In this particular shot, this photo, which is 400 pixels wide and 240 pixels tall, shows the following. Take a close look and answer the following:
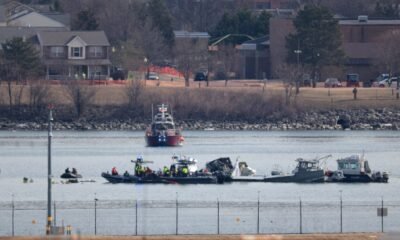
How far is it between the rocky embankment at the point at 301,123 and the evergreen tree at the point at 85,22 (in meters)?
27.9

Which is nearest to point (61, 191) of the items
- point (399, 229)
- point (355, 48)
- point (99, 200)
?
point (99, 200)

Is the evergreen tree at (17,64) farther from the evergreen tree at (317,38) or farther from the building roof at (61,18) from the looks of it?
the evergreen tree at (317,38)

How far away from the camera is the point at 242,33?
642 feet

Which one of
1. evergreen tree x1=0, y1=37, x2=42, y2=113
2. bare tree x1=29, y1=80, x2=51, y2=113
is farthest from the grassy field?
evergreen tree x1=0, y1=37, x2=42, y2=113

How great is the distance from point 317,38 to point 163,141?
37.9 metres

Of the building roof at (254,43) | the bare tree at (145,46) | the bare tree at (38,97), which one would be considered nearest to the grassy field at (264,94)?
the bare tree at (38,97)

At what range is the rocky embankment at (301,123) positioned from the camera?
506ft

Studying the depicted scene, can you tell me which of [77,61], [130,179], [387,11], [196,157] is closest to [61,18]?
[77,61]

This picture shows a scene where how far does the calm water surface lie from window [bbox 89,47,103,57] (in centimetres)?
2179

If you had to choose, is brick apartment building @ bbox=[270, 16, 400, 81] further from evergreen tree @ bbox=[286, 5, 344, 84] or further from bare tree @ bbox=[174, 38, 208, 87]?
bare tree @ bbox=[174, 38, 208, 87]

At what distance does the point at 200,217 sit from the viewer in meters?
79.5

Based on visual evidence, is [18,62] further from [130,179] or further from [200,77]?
[130,179]

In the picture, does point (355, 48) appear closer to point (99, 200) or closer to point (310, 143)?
point (310, 143)

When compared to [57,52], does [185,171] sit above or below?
below
